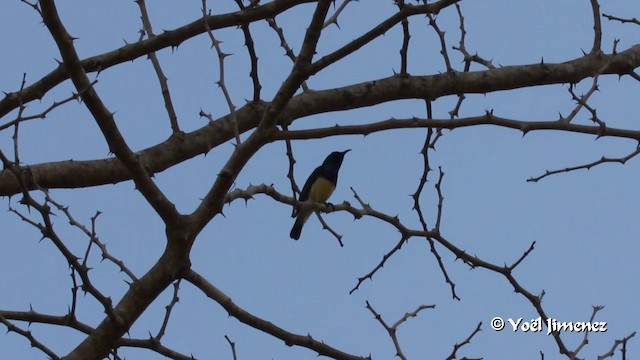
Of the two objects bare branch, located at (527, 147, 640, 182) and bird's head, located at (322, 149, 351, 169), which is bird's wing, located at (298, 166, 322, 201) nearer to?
bird's head, located at (322, 149, 351, 169)

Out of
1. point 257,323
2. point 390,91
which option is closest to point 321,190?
point 390,91

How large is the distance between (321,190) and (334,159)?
2.41ft

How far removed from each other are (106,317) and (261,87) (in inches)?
83.9

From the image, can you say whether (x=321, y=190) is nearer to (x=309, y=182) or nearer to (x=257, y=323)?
(x=309, y=182)

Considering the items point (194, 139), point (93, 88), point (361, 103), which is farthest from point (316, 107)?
point (93, 88)

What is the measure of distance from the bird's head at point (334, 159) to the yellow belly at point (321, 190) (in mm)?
371

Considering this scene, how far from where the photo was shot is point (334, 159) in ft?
38.5

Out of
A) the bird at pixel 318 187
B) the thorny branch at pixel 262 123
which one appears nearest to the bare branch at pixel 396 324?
the thorny branch at pixel 262 123

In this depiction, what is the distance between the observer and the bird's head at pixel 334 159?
11594 mm

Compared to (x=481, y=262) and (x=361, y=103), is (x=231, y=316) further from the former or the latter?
(x=361, y=103)

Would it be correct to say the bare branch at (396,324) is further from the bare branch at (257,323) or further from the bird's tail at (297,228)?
the bird's tail at (297,228)

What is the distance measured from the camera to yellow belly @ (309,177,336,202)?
439 inches

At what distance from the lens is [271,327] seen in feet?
14.8

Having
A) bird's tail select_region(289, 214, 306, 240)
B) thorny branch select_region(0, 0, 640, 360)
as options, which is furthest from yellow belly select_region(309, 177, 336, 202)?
thorny branch select_region(0, 0, 640, 360)
